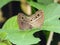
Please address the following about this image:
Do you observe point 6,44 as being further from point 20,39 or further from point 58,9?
point 58,9

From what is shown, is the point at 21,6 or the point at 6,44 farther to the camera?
the point at 21,6

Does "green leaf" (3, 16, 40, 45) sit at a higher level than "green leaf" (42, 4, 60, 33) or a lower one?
lower

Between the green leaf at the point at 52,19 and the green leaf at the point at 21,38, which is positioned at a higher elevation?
the green leaf at the point at 52,19

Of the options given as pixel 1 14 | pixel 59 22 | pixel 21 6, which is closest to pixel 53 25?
pixel 59 22

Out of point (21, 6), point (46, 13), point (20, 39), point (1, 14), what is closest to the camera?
point (20, 39)

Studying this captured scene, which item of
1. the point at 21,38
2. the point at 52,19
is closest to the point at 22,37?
the point at 21,38
